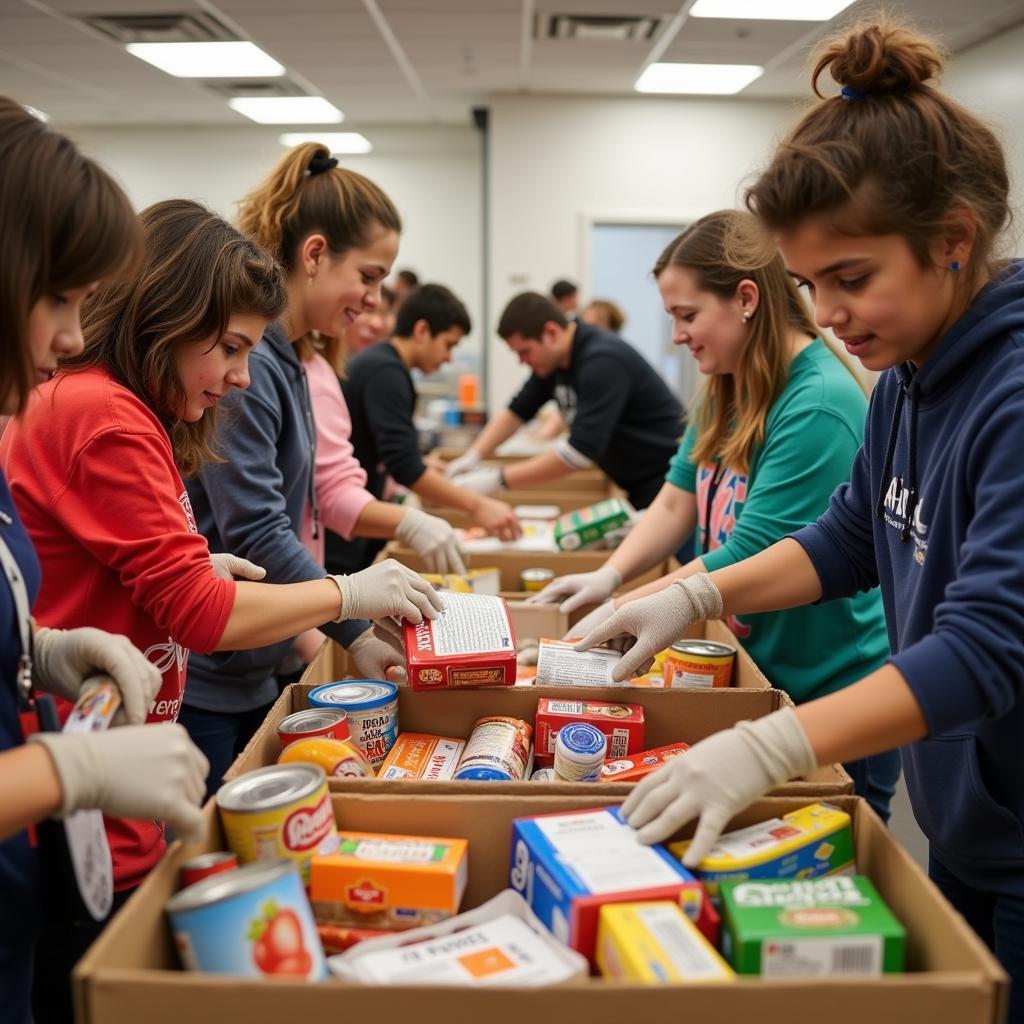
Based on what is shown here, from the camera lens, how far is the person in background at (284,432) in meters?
1.66

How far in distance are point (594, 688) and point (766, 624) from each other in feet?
1.59

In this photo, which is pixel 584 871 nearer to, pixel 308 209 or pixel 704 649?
pixel 704 649

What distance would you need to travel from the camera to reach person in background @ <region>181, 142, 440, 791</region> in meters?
1.66

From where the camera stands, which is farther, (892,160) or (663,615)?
(663,615)

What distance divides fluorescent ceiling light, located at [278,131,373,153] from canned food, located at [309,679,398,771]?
8658mm

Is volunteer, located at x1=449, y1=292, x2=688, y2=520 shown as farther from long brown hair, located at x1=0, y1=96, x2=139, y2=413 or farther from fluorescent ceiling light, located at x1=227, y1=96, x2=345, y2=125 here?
fluorescent ceiling light, located at x1=227, y1=96, x2=345, y2=125

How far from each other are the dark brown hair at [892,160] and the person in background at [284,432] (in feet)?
2.74

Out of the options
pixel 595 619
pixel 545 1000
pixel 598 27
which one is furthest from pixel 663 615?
pixel 598 27

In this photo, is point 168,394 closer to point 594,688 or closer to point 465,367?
point 594,688

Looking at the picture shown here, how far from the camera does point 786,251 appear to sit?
1.12m

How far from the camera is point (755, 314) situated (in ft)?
6.07

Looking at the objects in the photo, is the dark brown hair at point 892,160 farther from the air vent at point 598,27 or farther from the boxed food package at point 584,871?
the air vent at point 598,27

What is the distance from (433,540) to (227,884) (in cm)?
144

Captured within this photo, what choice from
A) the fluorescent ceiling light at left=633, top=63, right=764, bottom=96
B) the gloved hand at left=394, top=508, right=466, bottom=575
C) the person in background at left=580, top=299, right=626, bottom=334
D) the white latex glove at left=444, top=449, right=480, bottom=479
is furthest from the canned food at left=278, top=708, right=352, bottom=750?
the fluorescent ceiling light at left=633, top=63, right=764, bottom=96
